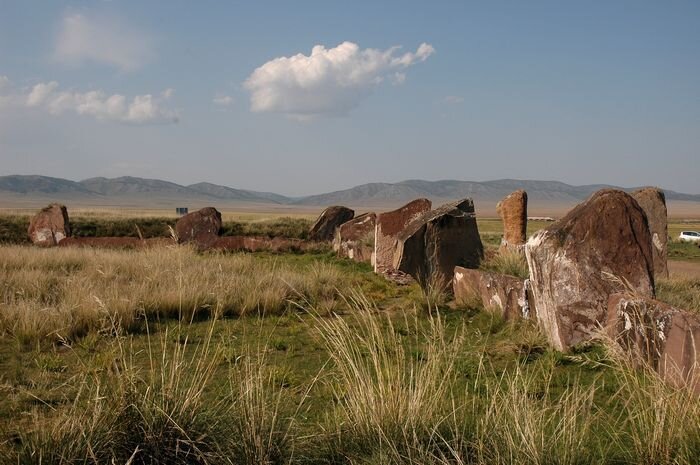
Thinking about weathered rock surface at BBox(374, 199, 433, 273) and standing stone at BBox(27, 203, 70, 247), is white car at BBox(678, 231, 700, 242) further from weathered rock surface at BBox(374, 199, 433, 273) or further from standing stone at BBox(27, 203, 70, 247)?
standing stone at BBox(27, 203, 70, 247)

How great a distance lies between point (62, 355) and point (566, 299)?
5138 mm

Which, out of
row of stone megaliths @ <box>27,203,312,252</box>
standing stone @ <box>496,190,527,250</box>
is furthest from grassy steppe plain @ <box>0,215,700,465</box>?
row of stone megaliths @ <box>27,203,312,252</box>

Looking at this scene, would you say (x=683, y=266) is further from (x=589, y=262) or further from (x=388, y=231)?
(x=589, y=262)

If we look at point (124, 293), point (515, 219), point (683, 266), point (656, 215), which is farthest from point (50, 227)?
point (683, 266)

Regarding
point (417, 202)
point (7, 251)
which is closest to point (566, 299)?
point (417, 202)

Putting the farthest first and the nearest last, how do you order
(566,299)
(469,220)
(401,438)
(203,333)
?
(469,220) < (203,333) < (566,299) < (401,438)

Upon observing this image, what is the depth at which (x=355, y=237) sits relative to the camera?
18234 mm

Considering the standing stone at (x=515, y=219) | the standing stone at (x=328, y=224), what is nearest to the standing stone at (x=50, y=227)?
the standing stone at (x=328, y=224)

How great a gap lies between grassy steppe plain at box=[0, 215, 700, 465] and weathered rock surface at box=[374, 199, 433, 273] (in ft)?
12.2

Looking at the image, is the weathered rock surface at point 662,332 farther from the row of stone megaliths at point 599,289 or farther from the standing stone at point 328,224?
the standing stone at point 328,224

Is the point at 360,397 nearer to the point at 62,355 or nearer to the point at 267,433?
the point at 267,433

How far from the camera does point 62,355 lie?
6.18 metres

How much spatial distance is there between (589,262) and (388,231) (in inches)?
301

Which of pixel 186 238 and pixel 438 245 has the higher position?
pixel 438 245
